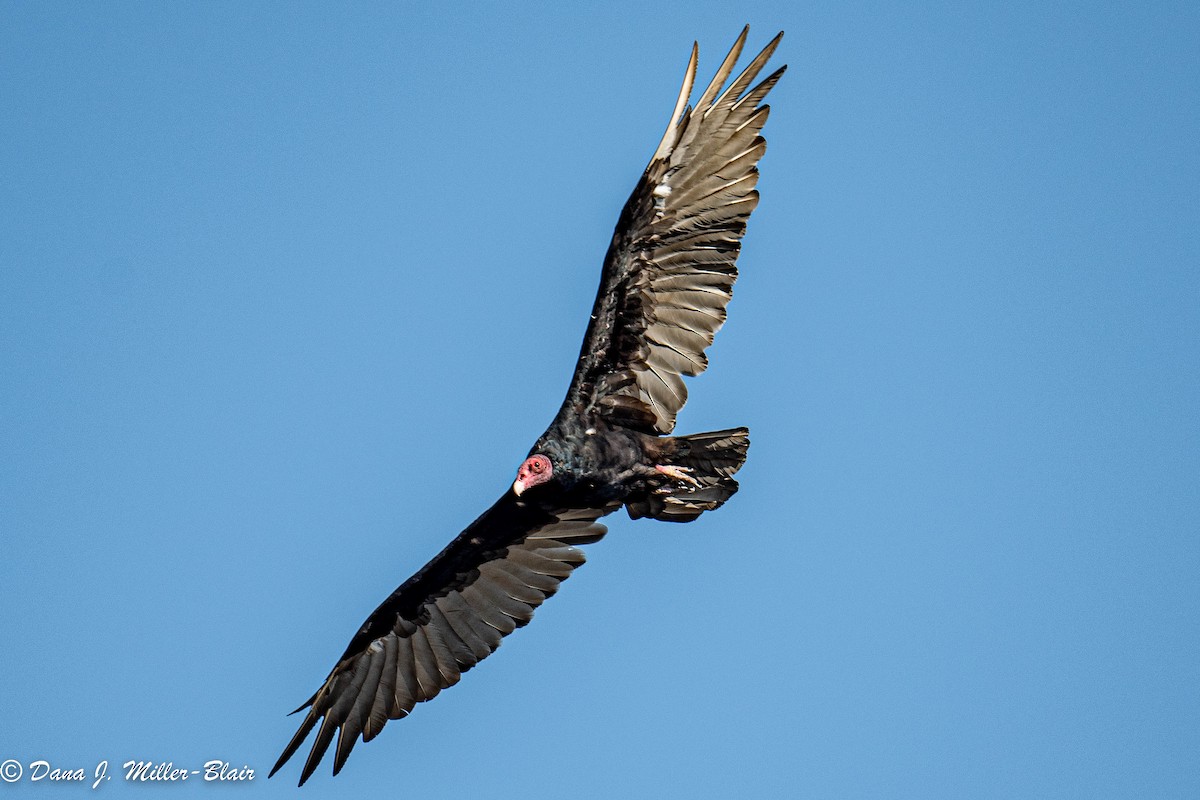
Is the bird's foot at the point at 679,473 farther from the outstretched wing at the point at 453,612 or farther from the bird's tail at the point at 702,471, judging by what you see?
the outstretched wing at the point at 453,612

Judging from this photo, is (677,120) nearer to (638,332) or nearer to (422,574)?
(638,332)

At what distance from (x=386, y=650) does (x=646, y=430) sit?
9.12 feet

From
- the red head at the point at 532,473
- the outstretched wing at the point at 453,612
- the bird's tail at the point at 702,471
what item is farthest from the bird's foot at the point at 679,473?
the outstretched wing at the point at 453,612

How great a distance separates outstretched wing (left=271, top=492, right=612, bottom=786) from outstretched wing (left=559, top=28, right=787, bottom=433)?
63.5 inches

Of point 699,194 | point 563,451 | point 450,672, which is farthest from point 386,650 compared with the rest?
point 699,194

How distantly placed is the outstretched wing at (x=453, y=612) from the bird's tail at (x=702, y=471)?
0.93m

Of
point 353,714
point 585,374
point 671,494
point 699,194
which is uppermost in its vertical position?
point 699,194

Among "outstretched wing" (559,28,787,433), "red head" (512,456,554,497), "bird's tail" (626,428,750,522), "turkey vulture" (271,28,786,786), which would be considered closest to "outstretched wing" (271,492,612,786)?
"turkey vulture" (271,28,786,786)

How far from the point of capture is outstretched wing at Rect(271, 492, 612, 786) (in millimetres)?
11953

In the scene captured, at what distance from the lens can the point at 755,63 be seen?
10617 mm

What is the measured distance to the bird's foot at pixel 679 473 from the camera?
11.0 meters

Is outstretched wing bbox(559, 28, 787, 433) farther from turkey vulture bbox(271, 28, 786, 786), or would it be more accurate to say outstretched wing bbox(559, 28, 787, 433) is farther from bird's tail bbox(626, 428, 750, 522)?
bird's tail bbox(626, 428, 750, 522)

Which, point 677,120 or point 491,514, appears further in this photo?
point 491,514

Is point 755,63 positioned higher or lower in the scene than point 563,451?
higher
